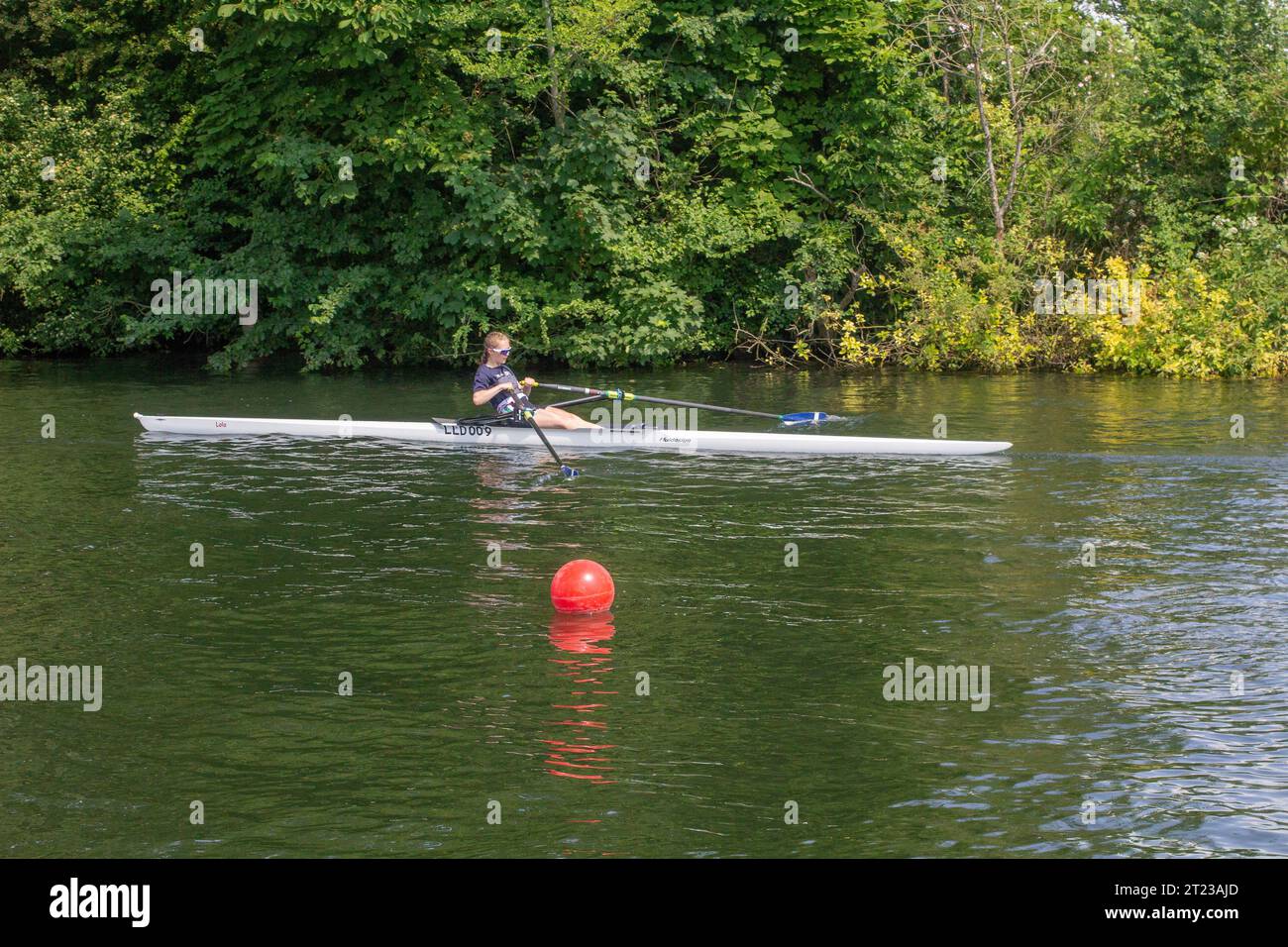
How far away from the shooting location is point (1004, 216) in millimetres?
28078

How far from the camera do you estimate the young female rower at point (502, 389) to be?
18703mm

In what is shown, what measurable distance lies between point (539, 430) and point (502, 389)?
1575 mm

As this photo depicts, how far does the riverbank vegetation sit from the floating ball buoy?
1636 centimetres

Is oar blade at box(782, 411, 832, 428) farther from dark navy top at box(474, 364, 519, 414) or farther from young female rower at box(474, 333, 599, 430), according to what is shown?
dark navy top at box(474, 364, 519, 414)

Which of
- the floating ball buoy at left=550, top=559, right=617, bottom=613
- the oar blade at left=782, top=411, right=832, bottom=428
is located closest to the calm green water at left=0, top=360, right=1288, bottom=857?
the floating ball buoy at left=550, top=559, right=617, bottom=613

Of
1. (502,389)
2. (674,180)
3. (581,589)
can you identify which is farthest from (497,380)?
(674,180)

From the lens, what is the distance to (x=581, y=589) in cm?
1082

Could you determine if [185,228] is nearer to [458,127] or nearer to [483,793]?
[458,127]

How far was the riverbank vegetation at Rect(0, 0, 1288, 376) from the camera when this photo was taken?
2639cm

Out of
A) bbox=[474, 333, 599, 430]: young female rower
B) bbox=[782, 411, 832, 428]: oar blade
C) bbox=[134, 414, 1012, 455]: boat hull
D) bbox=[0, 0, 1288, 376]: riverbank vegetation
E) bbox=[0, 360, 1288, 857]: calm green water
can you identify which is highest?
bbox=[0, 0, 1288, 376]: riverbank vegetation

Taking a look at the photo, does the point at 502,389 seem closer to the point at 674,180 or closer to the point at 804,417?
the point at 804,417

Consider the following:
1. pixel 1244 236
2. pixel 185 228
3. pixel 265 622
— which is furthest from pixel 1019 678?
pixel 185 228

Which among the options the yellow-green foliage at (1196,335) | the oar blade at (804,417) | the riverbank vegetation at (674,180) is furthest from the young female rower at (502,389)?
the yellow-green foliage at (1196,335)

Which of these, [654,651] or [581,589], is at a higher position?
[581,589]
